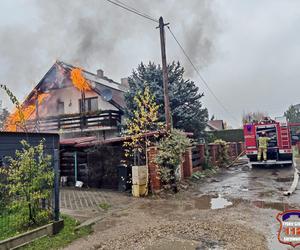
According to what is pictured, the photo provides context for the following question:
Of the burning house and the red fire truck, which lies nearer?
the red fire truck

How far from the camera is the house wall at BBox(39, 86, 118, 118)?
19737 millimetres

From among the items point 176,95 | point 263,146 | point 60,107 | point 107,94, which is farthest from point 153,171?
point 60,107

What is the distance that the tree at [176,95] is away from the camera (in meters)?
16.1

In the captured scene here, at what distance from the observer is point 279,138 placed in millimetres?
16188

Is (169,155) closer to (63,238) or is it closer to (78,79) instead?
(63,238)

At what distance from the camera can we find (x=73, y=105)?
20.4 meters

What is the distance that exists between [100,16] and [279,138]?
1356 cm

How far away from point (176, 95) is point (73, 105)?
8825 mm

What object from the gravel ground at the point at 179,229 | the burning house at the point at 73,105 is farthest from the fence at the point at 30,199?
the burning house at the point at 73,105

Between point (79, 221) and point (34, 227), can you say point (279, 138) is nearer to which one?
point (79, 221)

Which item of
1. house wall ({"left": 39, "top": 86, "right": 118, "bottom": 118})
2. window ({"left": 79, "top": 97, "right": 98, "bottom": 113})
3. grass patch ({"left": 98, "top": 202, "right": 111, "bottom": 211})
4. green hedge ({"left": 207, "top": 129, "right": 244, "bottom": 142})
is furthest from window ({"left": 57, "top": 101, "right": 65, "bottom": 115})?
green hedge ({"left": 207, "top": 129, "right": 244, "bottom": 142})

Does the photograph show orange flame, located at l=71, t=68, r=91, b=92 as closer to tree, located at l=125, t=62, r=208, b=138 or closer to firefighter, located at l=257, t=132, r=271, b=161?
tree, located at l=125, t=62, r=208, b=138

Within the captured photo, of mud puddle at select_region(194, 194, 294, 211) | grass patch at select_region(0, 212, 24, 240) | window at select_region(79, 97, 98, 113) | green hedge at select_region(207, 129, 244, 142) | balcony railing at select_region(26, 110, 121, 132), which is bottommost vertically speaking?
mud puddle at select_region(194, 194, 294, 211)

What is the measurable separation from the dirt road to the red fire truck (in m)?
7.66
